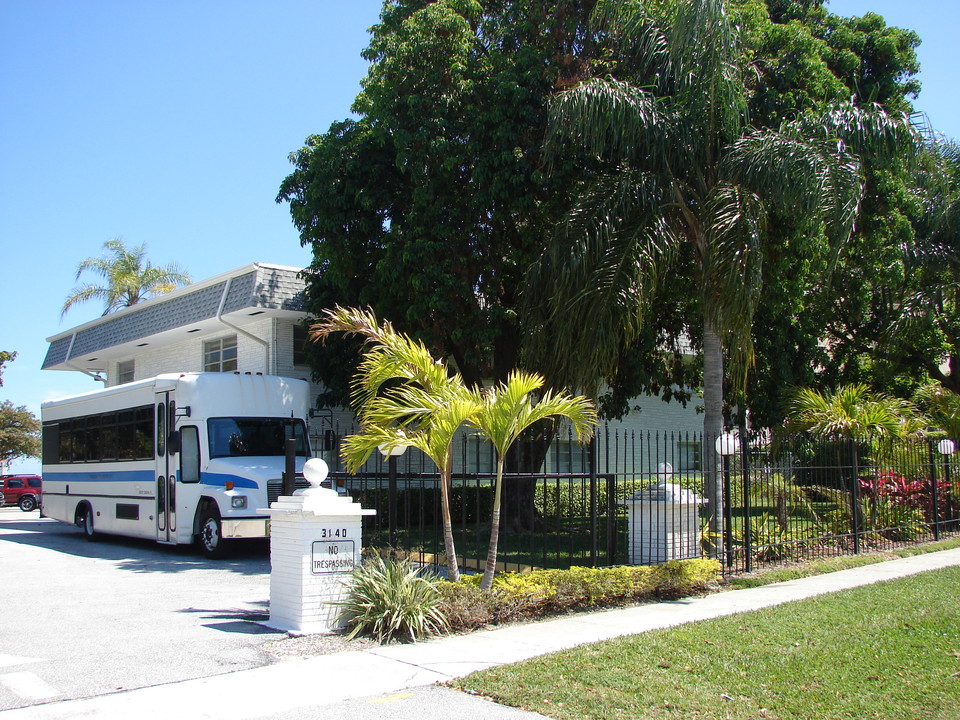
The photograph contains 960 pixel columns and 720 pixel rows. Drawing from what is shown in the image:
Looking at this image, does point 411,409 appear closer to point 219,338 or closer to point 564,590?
point 564,590

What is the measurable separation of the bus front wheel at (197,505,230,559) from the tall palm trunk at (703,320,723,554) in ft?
25.5

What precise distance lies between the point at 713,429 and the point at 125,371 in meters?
20.6

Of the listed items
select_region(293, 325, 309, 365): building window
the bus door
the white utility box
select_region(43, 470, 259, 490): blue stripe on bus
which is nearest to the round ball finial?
the white utility box

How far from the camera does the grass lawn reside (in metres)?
5.80

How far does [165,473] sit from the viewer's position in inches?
605

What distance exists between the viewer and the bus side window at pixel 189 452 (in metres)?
15.0

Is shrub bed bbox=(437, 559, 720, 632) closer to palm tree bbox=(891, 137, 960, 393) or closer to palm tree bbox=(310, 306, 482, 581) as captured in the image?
palm tree bbox=(310, 306, 482, 581)

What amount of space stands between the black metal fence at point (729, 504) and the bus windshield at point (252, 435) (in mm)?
1113

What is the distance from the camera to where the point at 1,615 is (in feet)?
31.8

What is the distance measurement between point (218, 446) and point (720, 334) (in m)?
8.49

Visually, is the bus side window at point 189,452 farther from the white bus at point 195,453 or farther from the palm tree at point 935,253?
the palm tree at point 935,253

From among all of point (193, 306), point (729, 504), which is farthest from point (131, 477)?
point (729, 504)

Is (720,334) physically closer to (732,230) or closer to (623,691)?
(732,230)

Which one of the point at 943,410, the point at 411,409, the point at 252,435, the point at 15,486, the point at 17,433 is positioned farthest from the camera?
the point at 17,433
